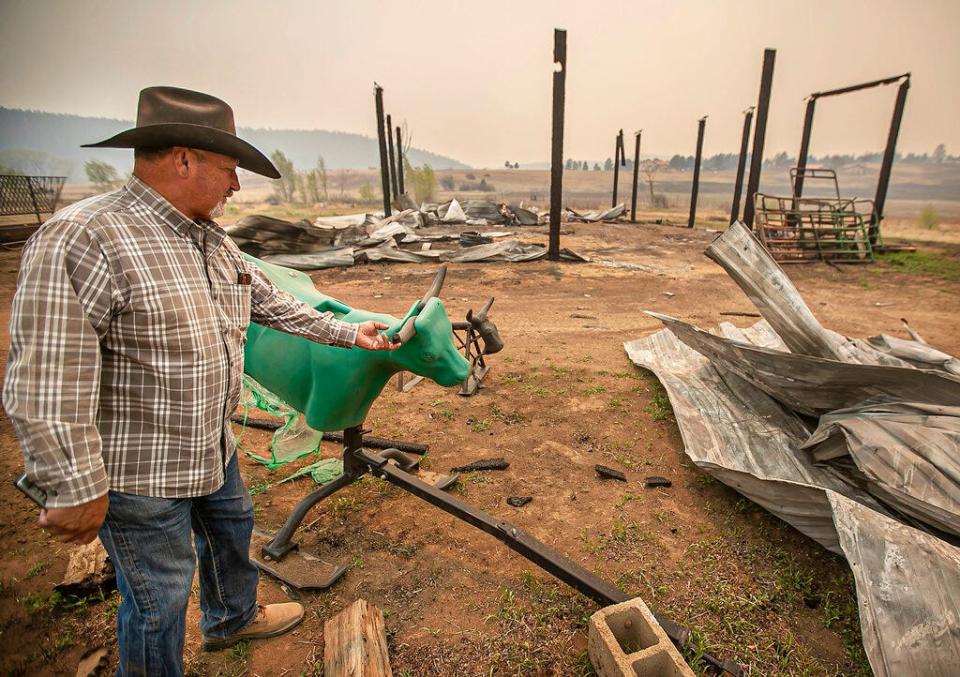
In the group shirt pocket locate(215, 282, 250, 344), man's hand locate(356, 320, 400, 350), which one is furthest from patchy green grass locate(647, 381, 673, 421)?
shirt pocket locate(215, 282, 250, 344)

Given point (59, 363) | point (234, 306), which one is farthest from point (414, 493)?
point (59, 363)

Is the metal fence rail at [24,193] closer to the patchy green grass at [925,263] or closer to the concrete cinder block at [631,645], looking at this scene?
the concrete cinder block at [631,645]

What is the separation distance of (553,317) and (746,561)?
15.1ft

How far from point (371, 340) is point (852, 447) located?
2.36 meters

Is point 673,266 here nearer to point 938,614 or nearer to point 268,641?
point 938,614

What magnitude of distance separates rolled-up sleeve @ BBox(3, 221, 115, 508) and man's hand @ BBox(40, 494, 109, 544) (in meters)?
0.02

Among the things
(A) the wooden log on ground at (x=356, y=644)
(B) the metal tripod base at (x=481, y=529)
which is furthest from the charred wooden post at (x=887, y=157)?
A: (A) the wooden log on ground at (x=356, y=644)

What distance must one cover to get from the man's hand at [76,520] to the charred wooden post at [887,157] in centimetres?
1469

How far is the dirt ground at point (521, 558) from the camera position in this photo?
6.57 feet

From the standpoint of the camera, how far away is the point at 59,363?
1.14 metres

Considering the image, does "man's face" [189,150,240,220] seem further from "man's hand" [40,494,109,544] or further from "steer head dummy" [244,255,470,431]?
"man's hand" [40,494,109,544]

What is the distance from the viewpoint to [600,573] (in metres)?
2.38

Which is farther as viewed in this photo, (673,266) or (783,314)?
(673,266)

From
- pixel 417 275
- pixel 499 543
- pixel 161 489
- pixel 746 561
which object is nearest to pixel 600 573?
pixel 499 543
